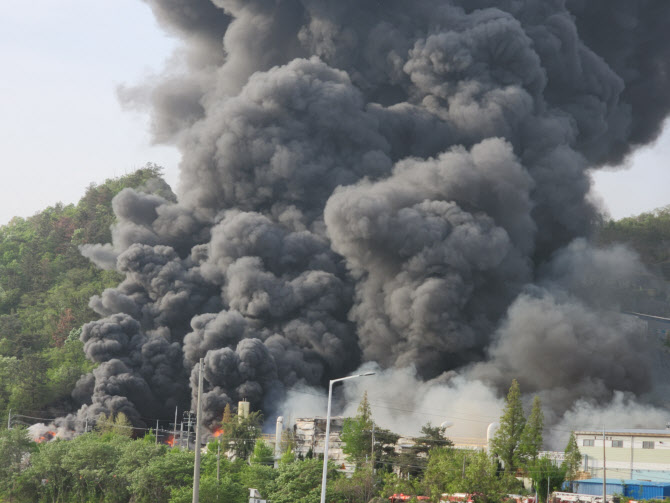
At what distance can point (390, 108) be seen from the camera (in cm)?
9194

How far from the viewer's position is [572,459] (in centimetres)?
6288

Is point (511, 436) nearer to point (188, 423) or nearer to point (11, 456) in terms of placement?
point (188, 423)

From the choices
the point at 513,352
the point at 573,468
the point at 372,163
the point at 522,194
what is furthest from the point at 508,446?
the point at 372,163

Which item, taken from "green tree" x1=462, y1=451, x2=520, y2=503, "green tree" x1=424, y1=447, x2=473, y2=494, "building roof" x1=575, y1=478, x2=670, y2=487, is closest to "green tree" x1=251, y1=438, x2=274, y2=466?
"green tree" x1=424, y1=447, x2=473, y2=494

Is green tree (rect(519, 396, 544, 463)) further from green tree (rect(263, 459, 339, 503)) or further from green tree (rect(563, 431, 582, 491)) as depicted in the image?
green tree (rect(263, 459, 339, 503))

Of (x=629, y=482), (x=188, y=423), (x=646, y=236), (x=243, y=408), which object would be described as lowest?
(x=629, y=482)

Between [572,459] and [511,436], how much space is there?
5.54m

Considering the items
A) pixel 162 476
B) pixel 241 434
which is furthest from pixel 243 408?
pixel 162 476

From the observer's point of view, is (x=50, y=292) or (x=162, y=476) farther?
(x=50, y=292)

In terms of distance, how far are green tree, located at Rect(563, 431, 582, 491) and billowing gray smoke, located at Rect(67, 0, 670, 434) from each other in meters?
10.1

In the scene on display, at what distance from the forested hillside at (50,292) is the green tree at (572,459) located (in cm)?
5266

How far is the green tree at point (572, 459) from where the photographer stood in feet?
206

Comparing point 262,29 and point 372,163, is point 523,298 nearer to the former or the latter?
point 372,163

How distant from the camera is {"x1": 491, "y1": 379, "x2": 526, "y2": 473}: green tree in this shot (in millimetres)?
59812
